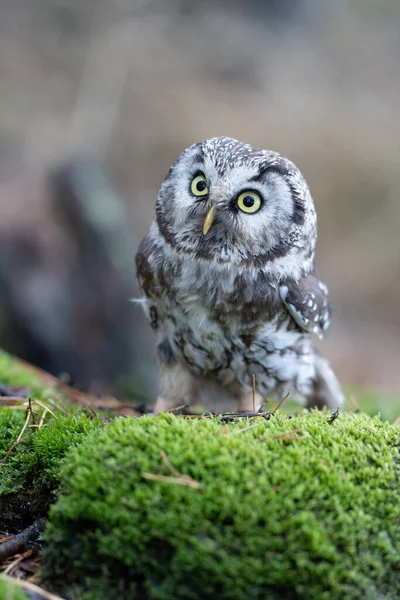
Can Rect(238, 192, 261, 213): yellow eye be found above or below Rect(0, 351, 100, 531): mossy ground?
above

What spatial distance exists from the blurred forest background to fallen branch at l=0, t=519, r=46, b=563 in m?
4.25

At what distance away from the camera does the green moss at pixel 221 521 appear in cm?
156

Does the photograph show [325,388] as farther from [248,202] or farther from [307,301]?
[248,202]

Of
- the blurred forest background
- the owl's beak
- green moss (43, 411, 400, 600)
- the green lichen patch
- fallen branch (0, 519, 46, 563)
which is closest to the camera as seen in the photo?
green moss (43, 411, 400, 600)

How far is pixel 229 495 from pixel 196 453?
0.18 meters

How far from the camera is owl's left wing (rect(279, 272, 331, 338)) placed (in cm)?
A: 301

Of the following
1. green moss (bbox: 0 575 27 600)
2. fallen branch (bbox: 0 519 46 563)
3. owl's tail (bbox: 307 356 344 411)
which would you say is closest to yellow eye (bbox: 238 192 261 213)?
owl's tail (bbox: 307 356 344 411)

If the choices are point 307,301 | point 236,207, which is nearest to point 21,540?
point 236,207

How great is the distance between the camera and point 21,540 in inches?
77.5

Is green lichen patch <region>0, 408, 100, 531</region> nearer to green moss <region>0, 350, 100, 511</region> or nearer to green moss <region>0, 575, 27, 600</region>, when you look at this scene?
green moss <region>0, 350, 100, 511</region>

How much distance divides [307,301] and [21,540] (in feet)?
5.89

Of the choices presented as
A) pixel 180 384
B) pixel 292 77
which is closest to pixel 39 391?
pixel 180 384

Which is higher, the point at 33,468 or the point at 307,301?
the point at 307,301

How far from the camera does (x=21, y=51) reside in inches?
499
